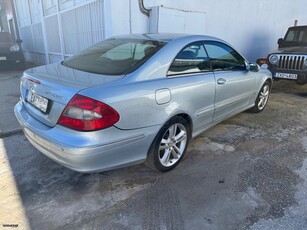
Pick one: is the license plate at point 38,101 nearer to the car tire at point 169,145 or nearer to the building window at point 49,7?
the car tire at point 169,145

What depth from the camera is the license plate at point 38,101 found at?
7.75 ft

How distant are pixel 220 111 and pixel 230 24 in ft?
17.4

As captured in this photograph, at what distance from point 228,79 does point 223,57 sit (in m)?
0.34

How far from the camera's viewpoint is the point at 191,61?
3002 mm

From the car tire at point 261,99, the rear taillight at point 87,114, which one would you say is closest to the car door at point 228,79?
the car tire at point 261,99

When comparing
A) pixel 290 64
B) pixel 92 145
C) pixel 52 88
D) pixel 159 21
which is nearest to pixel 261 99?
pixel 290 64

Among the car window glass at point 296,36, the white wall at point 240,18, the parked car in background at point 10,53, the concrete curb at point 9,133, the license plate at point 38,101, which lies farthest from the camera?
the parked car in background at point 10,53

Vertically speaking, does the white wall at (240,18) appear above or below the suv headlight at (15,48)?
above

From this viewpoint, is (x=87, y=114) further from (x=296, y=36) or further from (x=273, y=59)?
(x=296, y=36)

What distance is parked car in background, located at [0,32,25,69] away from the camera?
10.3 meters

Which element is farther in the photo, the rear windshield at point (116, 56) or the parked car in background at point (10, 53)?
the parked car in background at point (10, 53)

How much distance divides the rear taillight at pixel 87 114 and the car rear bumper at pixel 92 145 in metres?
0.06

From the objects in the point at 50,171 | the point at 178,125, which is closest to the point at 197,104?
the point at 178,125

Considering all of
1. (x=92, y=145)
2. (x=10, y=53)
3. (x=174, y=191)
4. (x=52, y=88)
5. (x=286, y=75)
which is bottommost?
(x=10, y=53)
